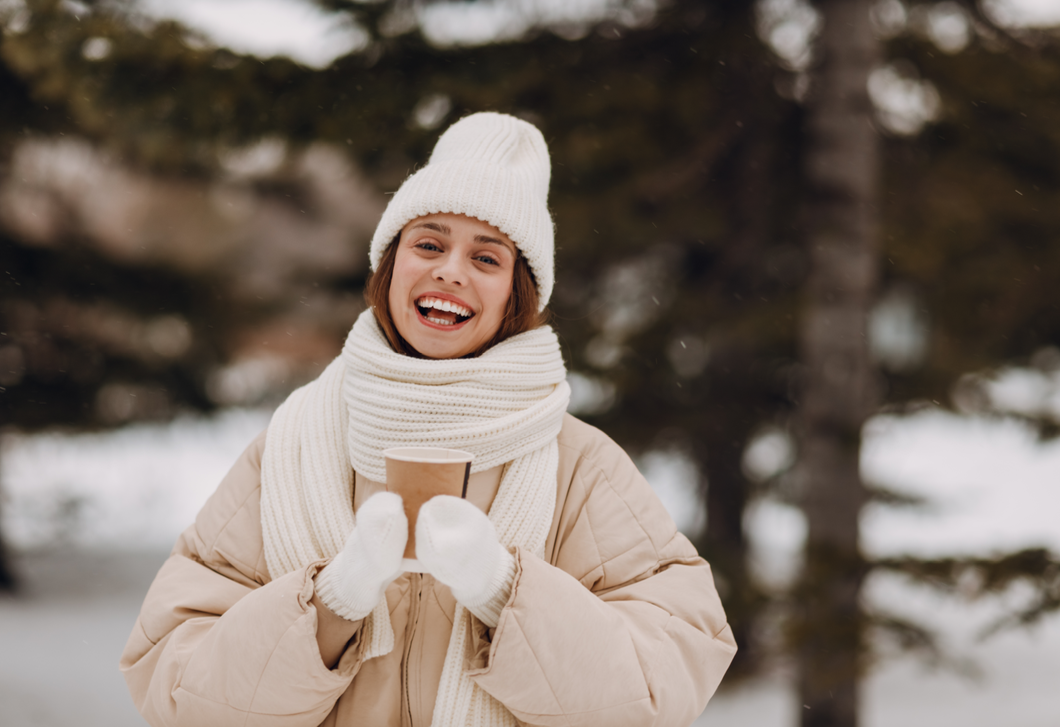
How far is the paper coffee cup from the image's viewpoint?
4.71 ft

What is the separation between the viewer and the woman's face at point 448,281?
1.89m

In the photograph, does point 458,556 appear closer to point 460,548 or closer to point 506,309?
point 460,548

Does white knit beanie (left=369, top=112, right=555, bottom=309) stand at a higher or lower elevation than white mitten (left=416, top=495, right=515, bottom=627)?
higher

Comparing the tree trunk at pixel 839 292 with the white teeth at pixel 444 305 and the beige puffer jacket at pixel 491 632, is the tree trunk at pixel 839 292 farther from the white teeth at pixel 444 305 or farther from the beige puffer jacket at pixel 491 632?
the white teeth at pixel 444 305

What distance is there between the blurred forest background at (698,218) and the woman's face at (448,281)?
197 cm

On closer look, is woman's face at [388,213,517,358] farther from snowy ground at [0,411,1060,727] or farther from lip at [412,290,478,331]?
snowy ground at [0,411,1060,727]

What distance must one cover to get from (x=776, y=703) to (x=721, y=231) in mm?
3614

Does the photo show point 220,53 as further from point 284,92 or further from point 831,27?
point 831,27

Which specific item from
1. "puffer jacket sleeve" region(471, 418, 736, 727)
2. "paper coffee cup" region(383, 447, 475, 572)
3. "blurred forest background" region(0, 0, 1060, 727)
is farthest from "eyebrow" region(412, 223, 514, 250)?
"blurred forest background" region(0, 0, 1060, 727)

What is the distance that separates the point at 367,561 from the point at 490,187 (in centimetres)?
86

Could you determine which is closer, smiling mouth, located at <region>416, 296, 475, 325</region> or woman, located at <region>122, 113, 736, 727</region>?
woman, located at <region>122, 113, 736, 727</region>

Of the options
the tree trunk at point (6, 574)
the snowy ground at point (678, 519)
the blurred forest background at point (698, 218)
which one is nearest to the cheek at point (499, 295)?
the blurred forest background at point (698, 218)

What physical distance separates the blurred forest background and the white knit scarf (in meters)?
2.16

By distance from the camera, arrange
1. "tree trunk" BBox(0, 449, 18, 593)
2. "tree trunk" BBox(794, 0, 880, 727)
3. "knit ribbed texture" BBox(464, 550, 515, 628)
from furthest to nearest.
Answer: "tree trunk" BBox(0, 449, 18, 593), "tree trunk" BBox(794, 0, 880, 727), "knit ribbed texture" BBox(464, 550, 515, 628)
